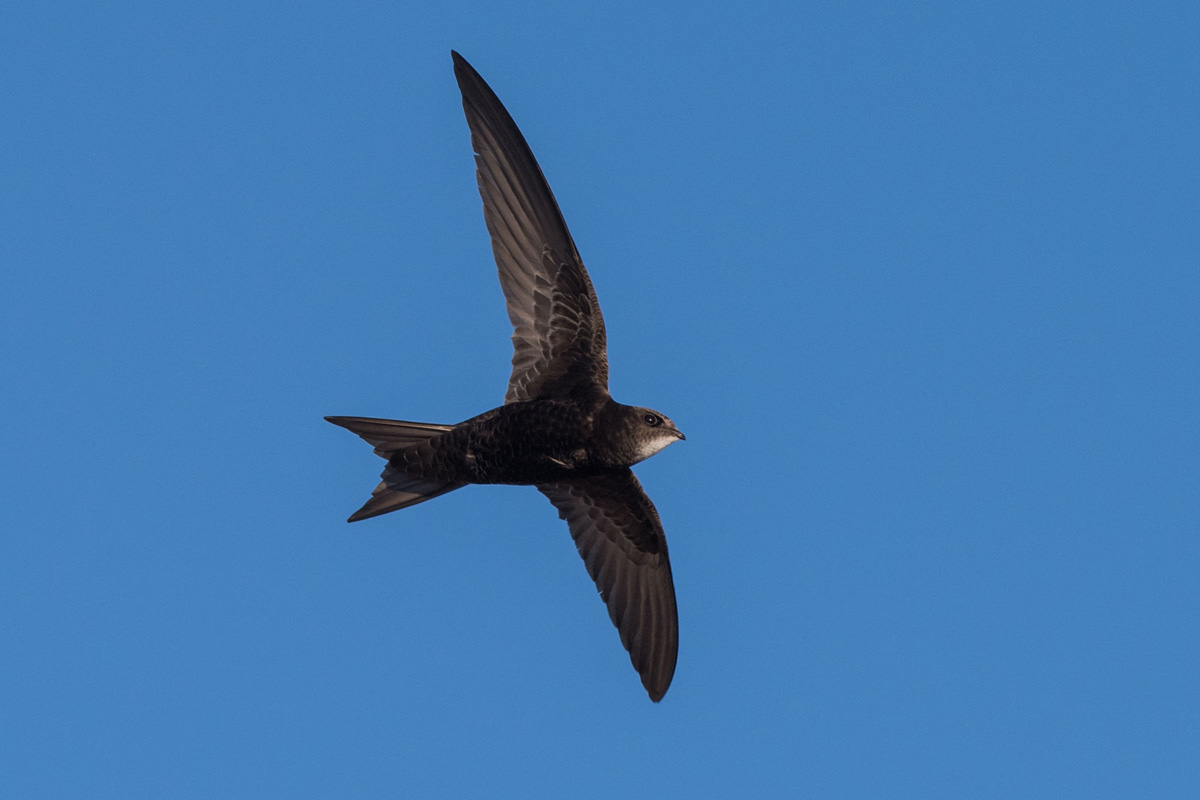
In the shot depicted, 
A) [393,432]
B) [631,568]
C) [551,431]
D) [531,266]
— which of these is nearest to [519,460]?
[551,431]

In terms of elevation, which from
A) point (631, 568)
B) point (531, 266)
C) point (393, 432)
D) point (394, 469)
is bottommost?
point (631, 568)

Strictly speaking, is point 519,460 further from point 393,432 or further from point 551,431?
point 393,432

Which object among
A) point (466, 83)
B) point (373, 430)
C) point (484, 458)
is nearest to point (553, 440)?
point (484, 458)

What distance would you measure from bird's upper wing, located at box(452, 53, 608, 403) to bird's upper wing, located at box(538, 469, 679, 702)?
887 mm

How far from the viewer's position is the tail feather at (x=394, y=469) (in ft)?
30.8

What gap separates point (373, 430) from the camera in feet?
30.9

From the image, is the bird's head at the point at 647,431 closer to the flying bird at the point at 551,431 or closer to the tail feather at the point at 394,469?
the flying bird at the point at 551,431

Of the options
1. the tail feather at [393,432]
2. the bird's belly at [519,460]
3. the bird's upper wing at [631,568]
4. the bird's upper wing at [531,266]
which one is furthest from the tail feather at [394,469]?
the bird's upper wing at [631,568]

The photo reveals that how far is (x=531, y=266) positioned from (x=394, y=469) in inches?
62.5

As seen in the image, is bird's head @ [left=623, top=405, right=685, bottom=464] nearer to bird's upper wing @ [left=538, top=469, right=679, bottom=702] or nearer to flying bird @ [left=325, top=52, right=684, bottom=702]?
flying bird @ [left=325, top=52, right=684, bottom=702]

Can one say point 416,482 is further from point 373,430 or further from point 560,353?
point 560,353

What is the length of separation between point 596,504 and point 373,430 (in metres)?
1.73

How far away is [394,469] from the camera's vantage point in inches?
377

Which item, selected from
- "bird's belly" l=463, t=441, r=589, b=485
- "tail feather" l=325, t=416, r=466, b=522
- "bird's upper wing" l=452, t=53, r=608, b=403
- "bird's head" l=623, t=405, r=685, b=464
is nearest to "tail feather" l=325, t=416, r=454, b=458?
"tail feather" l=325, t=416, r=466, b=522
